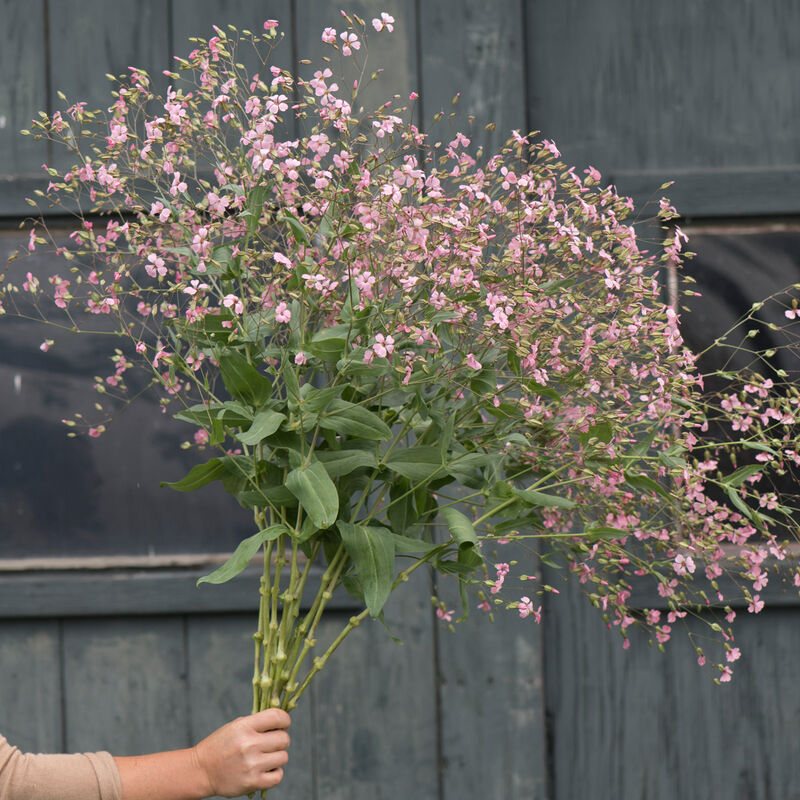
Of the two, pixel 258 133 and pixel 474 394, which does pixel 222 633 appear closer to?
pixel 474 394

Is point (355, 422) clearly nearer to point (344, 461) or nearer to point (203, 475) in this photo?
point (344, 461)

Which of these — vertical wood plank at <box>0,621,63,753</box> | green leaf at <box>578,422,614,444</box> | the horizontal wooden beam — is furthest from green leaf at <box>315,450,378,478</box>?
vertical wood plank at <box>0,621,63,753</box>

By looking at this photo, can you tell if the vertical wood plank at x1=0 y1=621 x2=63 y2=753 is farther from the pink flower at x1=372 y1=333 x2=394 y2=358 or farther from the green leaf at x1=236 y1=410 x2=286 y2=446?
the pink flower at x1=372 y1=333 x2=394 y2=358

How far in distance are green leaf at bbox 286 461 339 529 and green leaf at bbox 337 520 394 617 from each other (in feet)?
0.20

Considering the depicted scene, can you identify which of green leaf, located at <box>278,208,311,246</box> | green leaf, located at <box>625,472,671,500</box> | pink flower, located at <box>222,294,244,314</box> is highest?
green leaf, located at <box>278,208,311,246</box>

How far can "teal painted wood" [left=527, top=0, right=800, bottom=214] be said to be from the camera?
1.75m

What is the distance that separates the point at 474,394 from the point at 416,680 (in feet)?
2.79

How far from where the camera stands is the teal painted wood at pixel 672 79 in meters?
1.75

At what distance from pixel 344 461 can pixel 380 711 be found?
2.74 ft

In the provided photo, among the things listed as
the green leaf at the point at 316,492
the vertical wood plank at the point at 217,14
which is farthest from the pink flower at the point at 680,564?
the vertical wood plank at the point at 217,14

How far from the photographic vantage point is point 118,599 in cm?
164

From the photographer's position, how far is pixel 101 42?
5.58 ft

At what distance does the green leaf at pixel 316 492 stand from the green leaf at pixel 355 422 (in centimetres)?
5

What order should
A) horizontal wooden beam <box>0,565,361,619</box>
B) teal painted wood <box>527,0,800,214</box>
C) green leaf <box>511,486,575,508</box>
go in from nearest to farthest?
green leaf <box>511,486,575,508</box>, horizontal wooden beam <box>0,565,361,619</box>, teal painted wood <box>527,0,800,214</box>
